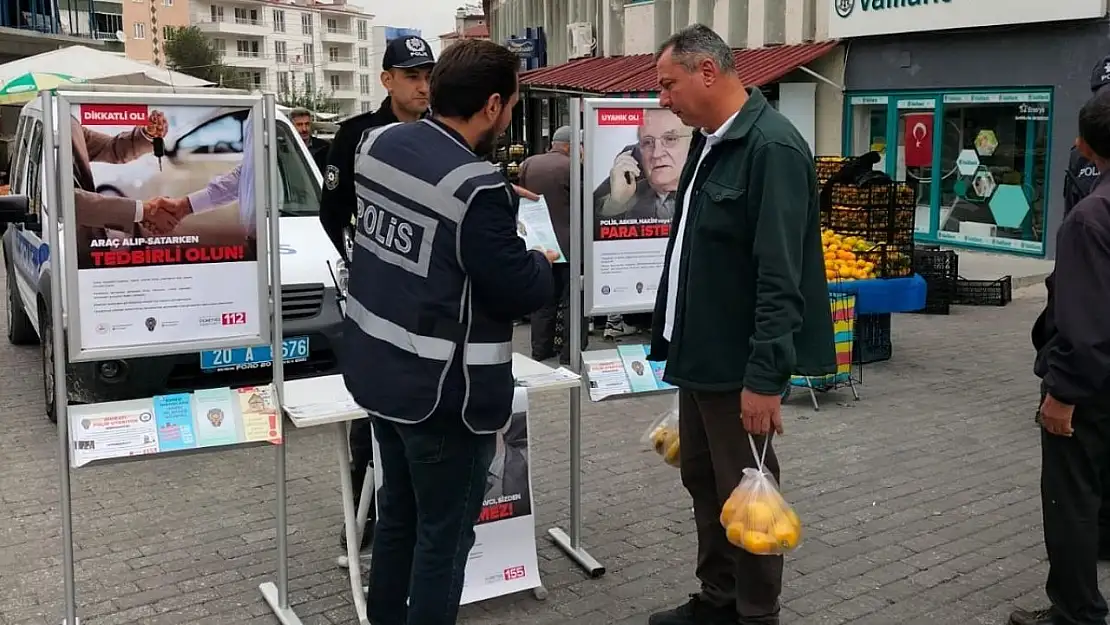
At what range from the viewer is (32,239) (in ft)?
23.8

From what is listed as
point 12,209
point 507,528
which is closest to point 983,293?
point 507,528

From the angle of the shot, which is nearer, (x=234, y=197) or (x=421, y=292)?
(x=421, y=292)

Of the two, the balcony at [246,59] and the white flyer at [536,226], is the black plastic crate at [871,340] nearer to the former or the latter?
the white flyer at [536,226]

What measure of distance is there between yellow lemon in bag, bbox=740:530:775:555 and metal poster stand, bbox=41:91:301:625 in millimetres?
1703

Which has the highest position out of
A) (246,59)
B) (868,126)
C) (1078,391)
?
(246,59)

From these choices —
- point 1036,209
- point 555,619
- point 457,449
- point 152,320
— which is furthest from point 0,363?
point 1036,209

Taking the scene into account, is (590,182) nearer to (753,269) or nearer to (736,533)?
(753,269)

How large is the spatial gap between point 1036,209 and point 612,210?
1109cm

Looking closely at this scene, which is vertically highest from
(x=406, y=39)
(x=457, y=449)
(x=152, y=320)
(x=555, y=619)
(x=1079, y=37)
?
(x=1079, y=37)

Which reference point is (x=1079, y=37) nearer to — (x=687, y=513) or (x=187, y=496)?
(x=687, y=513)

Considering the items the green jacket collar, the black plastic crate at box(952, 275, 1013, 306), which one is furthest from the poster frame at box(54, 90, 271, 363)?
the black plastic crate at box(952, 275, 1013, 306)

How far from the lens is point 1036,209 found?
13680 mm

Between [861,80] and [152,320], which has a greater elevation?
[861,80]

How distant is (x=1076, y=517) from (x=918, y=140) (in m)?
12.1
